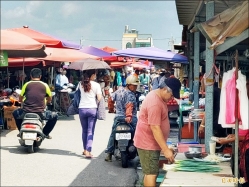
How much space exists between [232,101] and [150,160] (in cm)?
152

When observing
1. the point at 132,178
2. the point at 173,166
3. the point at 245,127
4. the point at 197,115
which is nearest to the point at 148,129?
the point at 173,166

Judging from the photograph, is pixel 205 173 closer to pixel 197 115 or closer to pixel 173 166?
pixel 173 166

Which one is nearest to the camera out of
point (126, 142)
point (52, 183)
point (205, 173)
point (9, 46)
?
point (205, 173)

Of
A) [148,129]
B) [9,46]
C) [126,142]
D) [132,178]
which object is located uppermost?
[9,46]

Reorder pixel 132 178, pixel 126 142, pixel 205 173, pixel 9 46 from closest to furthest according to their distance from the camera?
pixel 205 173 < pixel 9 46 < pixel 132 178 < pixel 126 142

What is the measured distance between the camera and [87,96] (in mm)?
8828

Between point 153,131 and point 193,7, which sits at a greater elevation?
point 193,7

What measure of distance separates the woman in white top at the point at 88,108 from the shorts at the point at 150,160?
2.97 m

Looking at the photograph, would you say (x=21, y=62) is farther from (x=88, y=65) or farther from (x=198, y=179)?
(x=198, y=179)

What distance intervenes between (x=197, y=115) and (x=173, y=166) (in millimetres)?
3081

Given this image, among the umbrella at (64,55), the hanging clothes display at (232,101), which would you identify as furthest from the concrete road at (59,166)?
the umbrella at (64,55)

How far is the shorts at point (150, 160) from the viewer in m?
5.93

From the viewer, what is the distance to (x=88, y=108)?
880 centimetres

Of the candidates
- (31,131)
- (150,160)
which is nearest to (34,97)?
(31,131)
